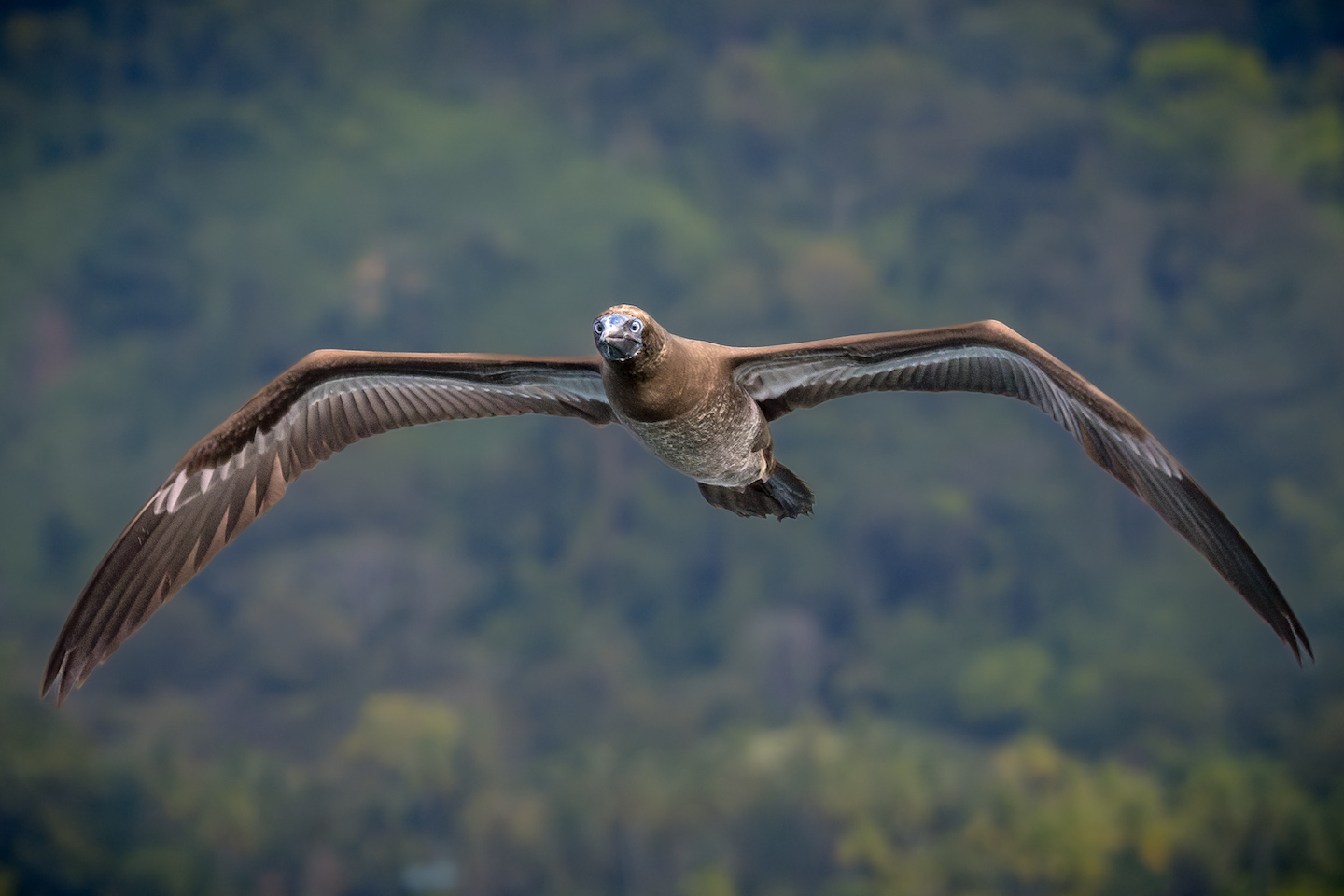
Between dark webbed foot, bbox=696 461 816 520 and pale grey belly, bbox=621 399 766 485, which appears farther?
dark webbed foot, bbox=696 461 816 520

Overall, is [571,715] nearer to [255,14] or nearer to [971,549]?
[971,549]

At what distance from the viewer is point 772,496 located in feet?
29.1

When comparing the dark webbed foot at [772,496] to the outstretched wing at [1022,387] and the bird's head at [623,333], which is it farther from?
the bird's head at [623,333]

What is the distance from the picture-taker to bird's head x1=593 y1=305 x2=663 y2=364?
22.4 feet

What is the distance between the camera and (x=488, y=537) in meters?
31.8

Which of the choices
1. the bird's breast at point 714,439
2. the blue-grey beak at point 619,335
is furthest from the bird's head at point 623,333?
the bird's breast at point 714,439

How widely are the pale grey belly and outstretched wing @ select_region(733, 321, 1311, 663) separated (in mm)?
389

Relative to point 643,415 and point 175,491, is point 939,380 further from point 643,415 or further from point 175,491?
point 175,491

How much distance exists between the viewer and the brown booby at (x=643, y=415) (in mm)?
7531

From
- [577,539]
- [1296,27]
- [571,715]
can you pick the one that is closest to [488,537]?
[577,539]

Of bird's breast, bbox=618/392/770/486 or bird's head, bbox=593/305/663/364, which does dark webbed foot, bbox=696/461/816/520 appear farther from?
bird's head, bbox=593/305/663/364

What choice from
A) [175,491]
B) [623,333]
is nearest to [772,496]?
[623,333]

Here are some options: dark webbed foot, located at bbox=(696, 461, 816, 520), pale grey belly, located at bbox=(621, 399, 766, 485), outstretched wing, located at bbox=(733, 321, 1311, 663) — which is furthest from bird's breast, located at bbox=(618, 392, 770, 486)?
outstretched wing, located at bbox=(733, 321, 1311, 663)

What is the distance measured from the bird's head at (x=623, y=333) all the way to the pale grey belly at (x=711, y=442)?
0.67m
